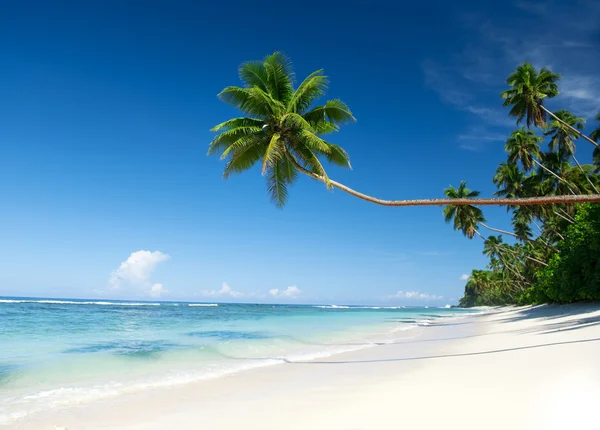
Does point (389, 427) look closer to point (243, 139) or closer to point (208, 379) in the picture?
point (208, 379)

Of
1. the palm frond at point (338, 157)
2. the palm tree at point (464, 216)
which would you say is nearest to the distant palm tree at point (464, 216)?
the palm tree at point (464, 216)

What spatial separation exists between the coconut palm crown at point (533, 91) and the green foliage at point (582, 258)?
697cm

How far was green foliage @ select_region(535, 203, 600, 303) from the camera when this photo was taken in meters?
20.0

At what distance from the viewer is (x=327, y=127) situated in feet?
47.5

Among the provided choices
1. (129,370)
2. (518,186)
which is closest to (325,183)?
(129,370)

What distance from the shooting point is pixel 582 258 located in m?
22.2

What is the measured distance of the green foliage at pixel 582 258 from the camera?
65.8 ft

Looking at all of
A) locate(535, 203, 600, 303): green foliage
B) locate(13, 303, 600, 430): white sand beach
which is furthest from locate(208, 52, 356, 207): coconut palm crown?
locate(535, 203, 600, 303): green foliage

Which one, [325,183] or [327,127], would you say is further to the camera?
[327,127]

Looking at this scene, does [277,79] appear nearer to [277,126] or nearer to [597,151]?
[277,126]

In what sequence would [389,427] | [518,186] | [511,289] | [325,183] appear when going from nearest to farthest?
[389,427] → [325,183] → [518,186] → [511,289]

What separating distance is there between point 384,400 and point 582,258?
22522 mm

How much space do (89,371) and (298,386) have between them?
5.51 metres

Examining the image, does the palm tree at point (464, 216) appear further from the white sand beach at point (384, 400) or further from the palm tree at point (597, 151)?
the white sand beach at point (384, 400)
